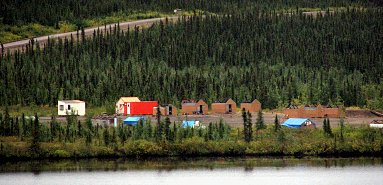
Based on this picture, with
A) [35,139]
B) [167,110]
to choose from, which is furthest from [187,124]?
[35,139]

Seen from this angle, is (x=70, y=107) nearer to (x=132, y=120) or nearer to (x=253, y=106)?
(x=132, y=120)

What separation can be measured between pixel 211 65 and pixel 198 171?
64510 millimetres

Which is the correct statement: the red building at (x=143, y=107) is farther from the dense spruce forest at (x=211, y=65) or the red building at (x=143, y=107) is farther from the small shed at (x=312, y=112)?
the small shed at (x=312, y=112)

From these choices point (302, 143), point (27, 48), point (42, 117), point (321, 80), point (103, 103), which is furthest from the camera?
point (27, 48)

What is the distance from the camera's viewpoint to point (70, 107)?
149875 mm

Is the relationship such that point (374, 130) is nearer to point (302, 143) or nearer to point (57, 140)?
point (302, 143)

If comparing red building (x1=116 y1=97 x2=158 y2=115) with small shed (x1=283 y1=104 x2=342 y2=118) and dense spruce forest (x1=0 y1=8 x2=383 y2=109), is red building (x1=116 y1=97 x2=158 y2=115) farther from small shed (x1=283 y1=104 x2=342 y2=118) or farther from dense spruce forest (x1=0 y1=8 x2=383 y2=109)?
small shed (x1=283 y1=104 x2=342 y2=118)

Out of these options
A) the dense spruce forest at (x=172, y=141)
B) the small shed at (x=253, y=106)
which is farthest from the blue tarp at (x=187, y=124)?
the small shed at (x=253, y=106)

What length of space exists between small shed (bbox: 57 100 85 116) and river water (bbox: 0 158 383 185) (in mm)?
24686

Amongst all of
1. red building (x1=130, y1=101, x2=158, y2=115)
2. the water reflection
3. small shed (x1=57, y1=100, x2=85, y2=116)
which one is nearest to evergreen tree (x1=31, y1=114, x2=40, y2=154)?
the water reflection

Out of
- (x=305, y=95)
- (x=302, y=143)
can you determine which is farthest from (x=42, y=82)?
(x=302, y=143)

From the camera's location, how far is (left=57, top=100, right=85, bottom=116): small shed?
149750mm

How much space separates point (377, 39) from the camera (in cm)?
19175

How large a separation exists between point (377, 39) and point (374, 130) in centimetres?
6236
